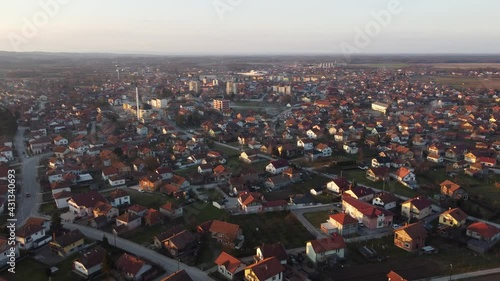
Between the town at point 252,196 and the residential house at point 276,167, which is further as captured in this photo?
the residential house at point 276,167

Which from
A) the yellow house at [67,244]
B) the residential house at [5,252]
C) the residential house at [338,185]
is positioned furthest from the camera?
the residential house at [338,185]

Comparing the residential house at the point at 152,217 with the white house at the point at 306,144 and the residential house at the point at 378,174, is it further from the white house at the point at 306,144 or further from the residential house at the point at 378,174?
the white house at the point at 306,144

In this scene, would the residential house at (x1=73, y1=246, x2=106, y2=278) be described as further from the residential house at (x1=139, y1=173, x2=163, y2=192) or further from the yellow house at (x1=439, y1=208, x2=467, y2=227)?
the yellow house at (x1=439, y1=208, x2=467, y2=227)

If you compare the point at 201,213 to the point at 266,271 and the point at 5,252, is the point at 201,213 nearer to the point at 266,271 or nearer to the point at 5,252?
the point at 266,271

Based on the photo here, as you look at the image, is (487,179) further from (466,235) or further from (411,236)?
(411,236)

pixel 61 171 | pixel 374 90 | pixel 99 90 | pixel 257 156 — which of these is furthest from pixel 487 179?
pixel 99 90

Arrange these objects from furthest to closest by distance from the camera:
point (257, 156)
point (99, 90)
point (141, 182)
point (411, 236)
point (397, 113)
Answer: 1. point (99, 90)
2. point (397, 113)
3. point (257, 156)
4. point (141, 182)
5. point (411, 236)

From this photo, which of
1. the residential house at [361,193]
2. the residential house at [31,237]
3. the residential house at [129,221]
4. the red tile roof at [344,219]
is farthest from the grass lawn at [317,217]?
the residential house at [31,237]

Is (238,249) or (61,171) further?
(61,171)
